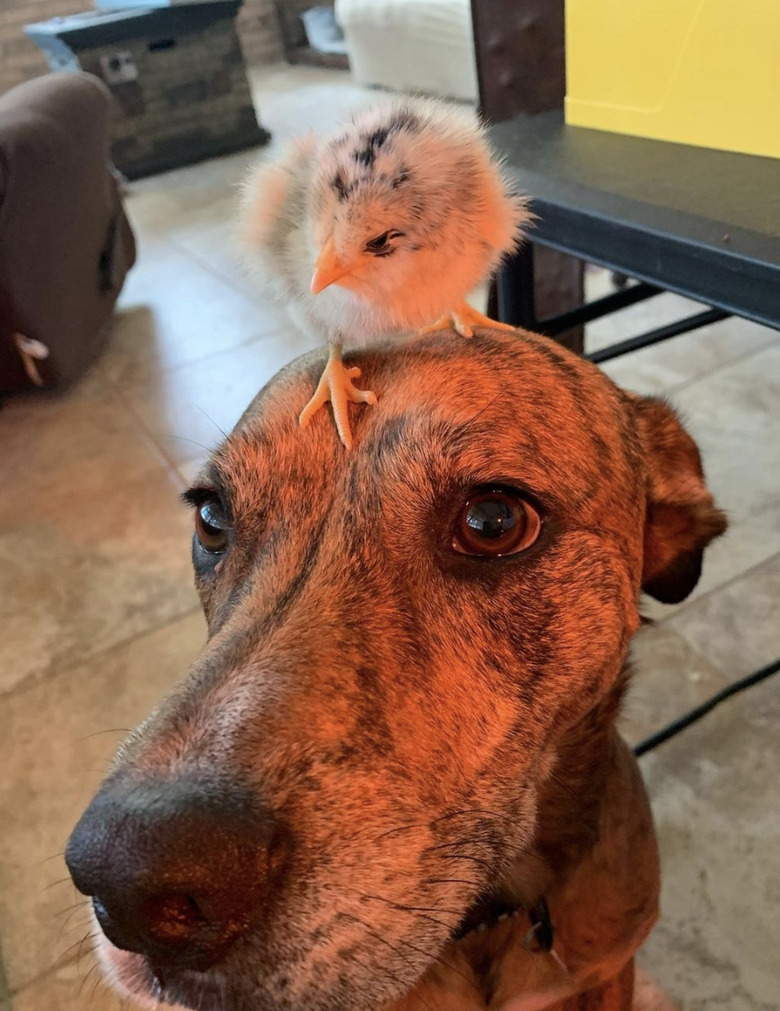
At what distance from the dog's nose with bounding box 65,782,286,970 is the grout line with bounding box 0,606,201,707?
6.98 ft

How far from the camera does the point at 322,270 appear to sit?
1.12 meters

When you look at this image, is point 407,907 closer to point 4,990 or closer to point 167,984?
point 167,984

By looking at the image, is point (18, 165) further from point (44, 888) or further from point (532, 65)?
point (44, 888)

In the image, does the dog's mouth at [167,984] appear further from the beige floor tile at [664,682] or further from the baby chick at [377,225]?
the beige floor tile at [664,682]

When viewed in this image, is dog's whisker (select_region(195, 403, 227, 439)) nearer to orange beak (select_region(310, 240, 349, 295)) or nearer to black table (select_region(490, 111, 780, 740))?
orange beak (select_region(310, 240, 349, 295))

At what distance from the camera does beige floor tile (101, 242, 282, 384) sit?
15.5 feet

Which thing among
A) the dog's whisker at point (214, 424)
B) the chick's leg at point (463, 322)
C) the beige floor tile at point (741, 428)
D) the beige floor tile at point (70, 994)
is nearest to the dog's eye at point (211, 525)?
the dog's whisker at point (214, 424)

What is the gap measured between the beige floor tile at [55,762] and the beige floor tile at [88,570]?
117 millimetres

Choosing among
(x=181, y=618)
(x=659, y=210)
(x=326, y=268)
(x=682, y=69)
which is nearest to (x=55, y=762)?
(x=181, y=618)

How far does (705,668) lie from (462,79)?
23.2 ft

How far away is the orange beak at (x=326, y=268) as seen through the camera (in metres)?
1.12

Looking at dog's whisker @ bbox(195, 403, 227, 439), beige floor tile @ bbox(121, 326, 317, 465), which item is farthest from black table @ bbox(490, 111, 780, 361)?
beige floor tile @ bbox(121, 326, 317, 465)

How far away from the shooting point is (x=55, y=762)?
2.53 m

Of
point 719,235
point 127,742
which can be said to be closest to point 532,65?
point 719,235
